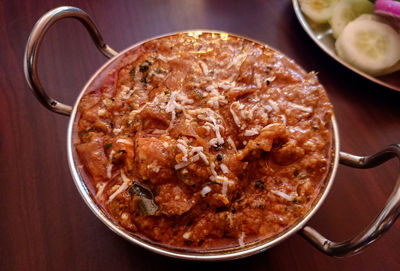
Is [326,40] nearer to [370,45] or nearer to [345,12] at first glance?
[345,12]

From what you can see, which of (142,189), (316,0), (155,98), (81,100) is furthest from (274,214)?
(316,0)

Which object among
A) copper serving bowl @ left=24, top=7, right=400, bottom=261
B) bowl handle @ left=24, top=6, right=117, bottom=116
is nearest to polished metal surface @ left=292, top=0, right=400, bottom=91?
copper serving bowl @ left=24, top=7, right=400, bottom=261

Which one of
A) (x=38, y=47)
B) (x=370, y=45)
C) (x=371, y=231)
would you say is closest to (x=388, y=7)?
(x=370, y=45)

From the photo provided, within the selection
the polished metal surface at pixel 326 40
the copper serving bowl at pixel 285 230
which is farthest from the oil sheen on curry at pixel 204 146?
the polished metal surface at pixel 326 40

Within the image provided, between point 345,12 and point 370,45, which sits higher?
point 345,12

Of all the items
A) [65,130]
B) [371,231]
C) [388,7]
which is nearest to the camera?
[371,231]

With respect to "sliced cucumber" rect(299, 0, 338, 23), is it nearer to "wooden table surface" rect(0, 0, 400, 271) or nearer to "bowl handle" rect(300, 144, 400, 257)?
"wooden table surface" rect(0, 0, 400, 271)
